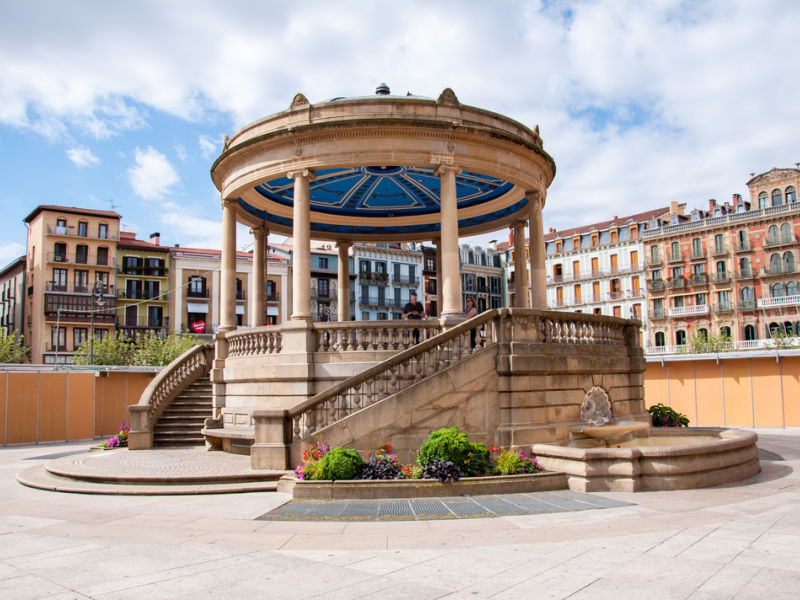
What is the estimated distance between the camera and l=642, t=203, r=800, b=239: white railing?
67.0 metres

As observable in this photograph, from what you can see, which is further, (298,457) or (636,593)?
(298,457)

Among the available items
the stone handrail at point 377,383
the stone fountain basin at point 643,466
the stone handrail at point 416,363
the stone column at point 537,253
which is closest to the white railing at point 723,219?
the stone column at point 537,253

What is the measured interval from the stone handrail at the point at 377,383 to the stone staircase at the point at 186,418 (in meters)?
7.80

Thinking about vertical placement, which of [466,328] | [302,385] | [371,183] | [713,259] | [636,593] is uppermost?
[713,259]

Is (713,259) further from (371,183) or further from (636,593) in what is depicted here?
(636,593)

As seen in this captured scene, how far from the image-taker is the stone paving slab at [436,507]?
35.7 feet

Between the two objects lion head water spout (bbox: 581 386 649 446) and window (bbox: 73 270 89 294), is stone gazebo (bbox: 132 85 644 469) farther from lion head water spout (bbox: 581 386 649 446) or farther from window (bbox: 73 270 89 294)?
window (bbox: 73 270 89 294)

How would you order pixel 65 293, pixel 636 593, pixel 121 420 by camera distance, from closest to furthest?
pixel 636 593 → pixel 121 420 → pixel 65 293

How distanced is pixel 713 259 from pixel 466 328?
6671 centimetres

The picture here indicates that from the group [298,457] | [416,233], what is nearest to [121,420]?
[416,233]

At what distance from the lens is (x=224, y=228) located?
20562mm

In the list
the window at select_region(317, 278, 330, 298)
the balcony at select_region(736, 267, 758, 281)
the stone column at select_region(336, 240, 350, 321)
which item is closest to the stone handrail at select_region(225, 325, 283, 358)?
the stone column at select_region(336, 240, 350, 321)

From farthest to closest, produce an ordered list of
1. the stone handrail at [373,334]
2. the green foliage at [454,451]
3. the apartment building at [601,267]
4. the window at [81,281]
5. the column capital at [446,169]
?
1. the apartment building at [601,267]
2. the window at [81,281]
3. the column capital at [446,169]
4. the stone handrail at [373,334]
5. the green foliage at [454,451]

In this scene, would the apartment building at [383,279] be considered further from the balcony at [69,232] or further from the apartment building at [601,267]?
the balcony at [69,232]
